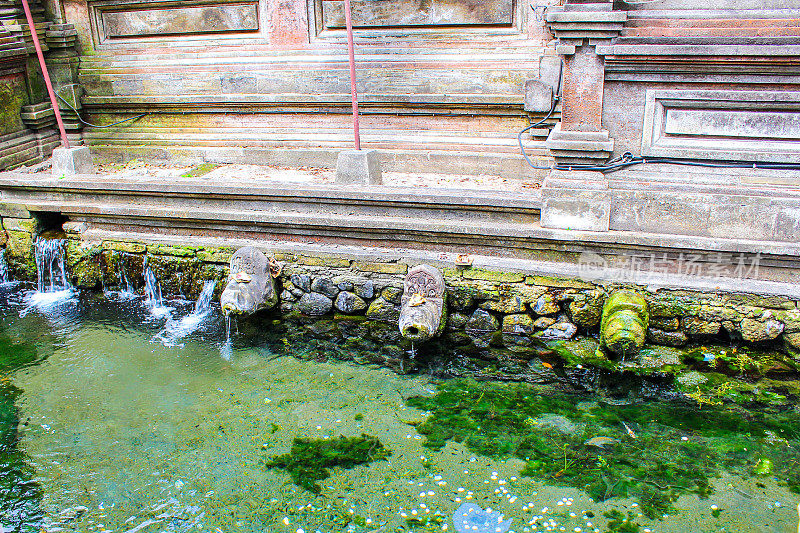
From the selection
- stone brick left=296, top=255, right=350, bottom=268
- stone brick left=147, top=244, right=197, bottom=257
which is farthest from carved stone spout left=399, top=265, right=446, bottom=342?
stone brick left=147, top=244, right=197, bottom=257

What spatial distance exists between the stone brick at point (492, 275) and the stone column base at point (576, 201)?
21.5 inches

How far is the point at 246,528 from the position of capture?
3.86 meters

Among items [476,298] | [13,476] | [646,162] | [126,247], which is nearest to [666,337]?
[646,162]

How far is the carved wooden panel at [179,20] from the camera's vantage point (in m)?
7.75

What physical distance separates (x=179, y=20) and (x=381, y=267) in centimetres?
441

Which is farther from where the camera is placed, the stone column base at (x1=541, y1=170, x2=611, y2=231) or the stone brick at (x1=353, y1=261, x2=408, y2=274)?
the stone brick at (x1=353, y1=261, x2=408, y2=274)

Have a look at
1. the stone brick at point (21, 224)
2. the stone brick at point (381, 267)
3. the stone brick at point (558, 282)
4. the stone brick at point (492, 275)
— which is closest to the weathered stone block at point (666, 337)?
the stone brick at point (558, 282)

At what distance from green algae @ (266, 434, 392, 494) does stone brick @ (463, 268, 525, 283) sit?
6.40ft

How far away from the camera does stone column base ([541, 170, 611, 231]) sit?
5.52 m

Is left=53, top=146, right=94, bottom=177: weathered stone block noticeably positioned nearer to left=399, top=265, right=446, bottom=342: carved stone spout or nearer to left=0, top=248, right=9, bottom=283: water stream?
left=0, top=248, right=9, bottom=283: water stream

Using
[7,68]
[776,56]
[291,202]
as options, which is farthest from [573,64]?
[7,68]

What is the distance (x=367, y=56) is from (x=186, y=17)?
2.43 m

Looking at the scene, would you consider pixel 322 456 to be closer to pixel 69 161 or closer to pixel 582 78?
pixel 582 78

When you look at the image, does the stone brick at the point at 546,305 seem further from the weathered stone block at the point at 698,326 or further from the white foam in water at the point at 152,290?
the white foam in water at the point at 152,290
